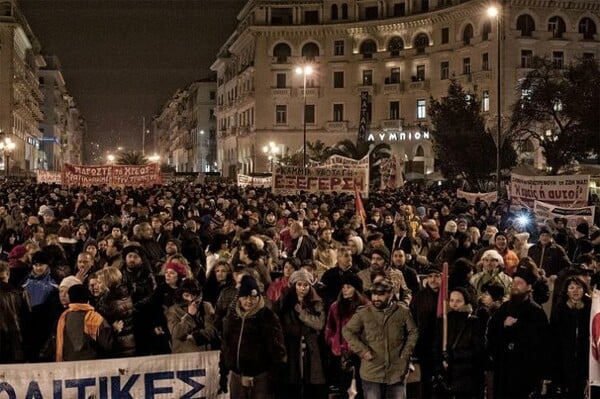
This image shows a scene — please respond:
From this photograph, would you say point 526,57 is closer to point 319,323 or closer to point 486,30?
point 486,30

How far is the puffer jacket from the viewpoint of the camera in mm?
6859

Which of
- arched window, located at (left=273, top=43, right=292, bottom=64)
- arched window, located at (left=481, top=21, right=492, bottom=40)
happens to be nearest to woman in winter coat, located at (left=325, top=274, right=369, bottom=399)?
arched window, located at (left=481, top=21, right=492, bottom=40)

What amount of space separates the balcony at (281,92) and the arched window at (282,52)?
2.24 metres

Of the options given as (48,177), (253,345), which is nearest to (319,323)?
(253,345)

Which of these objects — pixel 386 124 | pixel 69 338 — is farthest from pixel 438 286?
pixel 386 124

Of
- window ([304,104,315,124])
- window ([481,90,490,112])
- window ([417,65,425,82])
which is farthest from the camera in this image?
window ([304,104,315,124])

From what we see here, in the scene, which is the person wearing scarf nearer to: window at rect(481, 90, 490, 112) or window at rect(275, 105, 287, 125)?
window at rect(481, 90, 490, 112)

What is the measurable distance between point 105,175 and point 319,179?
9703 millimetres

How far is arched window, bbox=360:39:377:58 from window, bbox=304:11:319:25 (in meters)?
4.41

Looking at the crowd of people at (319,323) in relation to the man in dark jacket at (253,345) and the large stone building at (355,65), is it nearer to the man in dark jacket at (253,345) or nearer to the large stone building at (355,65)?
the man in dark jacket at (253,345)

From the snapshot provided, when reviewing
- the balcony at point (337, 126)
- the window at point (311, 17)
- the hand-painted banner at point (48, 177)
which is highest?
the window at point (311, 17)

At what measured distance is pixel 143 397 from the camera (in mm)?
7094

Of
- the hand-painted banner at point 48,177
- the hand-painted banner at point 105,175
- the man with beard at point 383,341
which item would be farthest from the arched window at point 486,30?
the man with beard at point 383,341

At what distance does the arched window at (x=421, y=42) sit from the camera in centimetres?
6450
